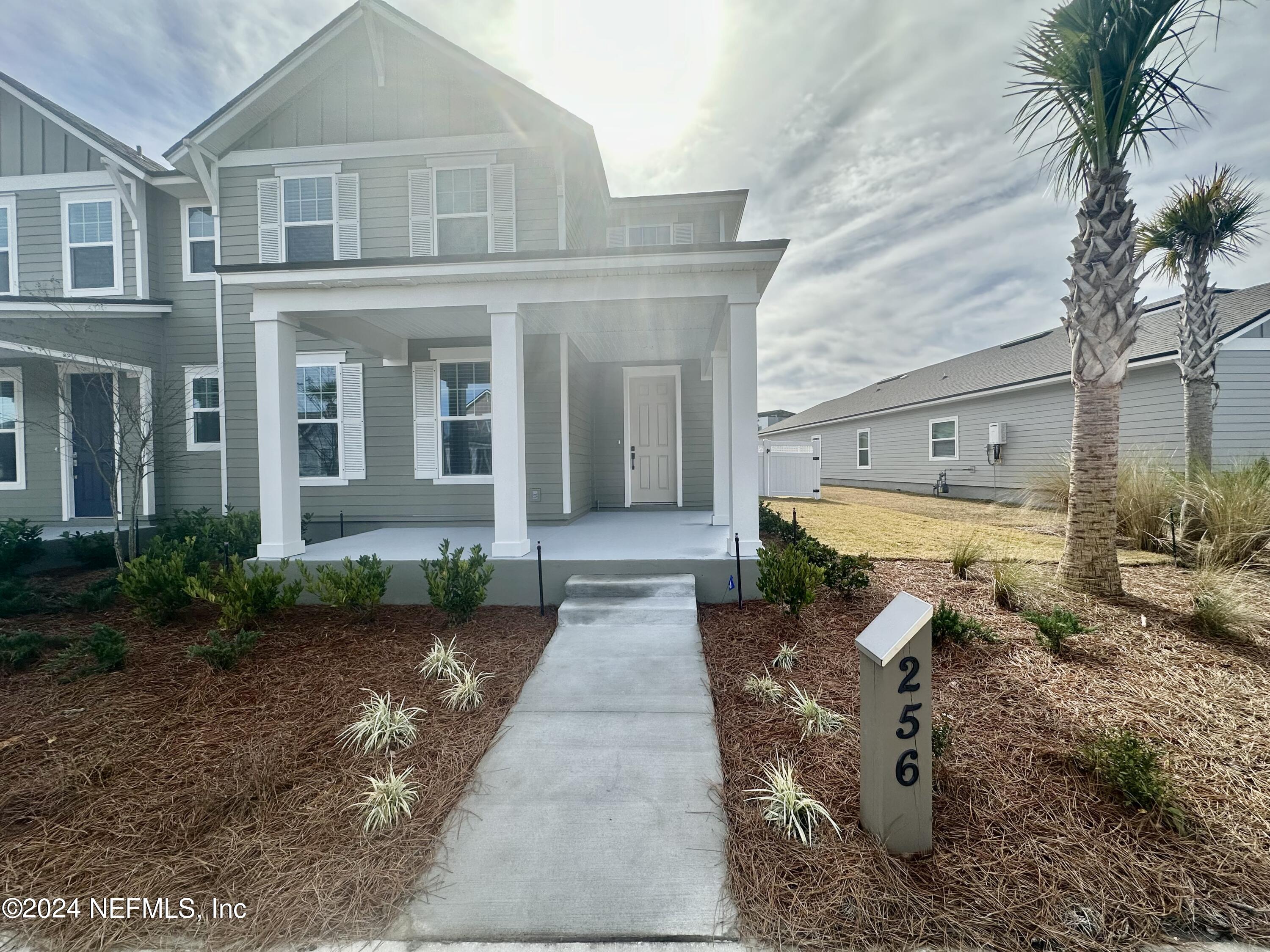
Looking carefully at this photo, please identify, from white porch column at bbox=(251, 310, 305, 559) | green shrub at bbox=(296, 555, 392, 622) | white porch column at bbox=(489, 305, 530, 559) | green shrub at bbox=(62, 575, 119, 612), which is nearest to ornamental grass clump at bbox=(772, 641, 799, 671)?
white porch column at bbox=(489, 305, 530, 559)

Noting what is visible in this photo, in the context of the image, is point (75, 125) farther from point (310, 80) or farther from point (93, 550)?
point (93, 550)

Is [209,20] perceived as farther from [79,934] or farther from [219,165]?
[79,934]

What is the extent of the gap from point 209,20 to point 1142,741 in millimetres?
12306

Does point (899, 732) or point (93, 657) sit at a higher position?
point (899, 732)

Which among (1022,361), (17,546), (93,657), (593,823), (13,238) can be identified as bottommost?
(593,823)

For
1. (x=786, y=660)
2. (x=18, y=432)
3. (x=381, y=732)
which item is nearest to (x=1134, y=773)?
(x=786, y=660)

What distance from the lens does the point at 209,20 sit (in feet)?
23.3

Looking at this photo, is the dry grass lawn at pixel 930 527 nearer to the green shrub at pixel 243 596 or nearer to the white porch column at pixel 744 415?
the white porch column at pixel 744 415

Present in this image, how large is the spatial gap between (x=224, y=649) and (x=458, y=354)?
517cm

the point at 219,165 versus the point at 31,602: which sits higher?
the point at 219,165

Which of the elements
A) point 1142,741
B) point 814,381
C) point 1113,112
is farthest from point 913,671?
point 814,381

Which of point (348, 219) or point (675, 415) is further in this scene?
point (675, 415)

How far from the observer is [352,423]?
313 inches

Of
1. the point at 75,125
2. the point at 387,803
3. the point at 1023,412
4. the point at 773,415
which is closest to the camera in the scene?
the point at 387,803
